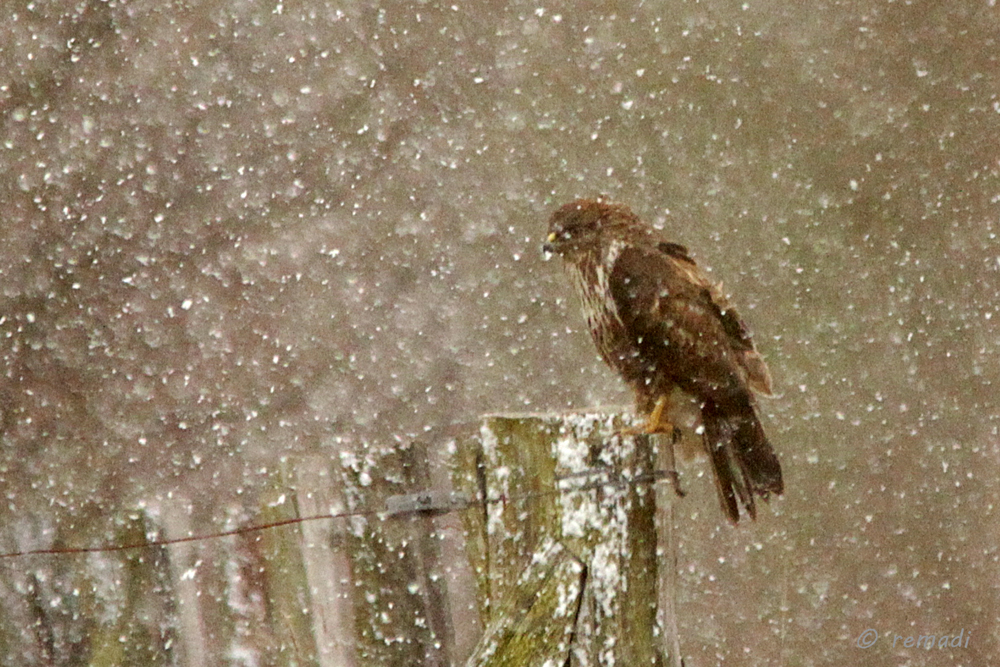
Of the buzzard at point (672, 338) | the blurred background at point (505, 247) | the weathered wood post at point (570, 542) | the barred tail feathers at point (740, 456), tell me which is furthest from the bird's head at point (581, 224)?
the blurred background at point (505, 247)

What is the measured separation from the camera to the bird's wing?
12.4ft

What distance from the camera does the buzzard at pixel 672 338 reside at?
3.57 metres

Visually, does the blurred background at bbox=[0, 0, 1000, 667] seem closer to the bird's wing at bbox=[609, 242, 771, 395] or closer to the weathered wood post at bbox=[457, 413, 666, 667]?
the bird's wing at bbox=[609, 242, 771, 395]

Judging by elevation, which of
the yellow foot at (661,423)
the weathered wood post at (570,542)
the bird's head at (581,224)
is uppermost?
the bird's head at (581,224)

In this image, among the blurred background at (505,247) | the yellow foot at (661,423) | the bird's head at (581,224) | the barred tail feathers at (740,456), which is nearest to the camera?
the yellow foot at (661,423)

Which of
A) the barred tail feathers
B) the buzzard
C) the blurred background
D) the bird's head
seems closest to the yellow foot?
the buzzard

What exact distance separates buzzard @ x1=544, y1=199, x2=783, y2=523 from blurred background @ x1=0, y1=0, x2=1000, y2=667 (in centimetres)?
337

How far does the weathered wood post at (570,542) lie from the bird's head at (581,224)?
65.5 inches

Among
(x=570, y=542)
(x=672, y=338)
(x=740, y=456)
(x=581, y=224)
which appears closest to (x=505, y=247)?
(x=581, y=224)

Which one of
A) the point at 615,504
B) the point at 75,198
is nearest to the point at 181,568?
the point at 615,504

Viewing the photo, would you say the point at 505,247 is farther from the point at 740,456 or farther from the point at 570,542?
the point at 570,542

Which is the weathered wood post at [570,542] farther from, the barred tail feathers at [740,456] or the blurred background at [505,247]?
the blurred background at [505,247]

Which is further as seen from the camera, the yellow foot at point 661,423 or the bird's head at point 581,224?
the bird's head at point 581,224

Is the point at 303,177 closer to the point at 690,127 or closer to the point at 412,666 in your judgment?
the point at 690,127
